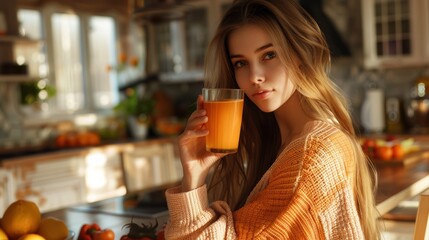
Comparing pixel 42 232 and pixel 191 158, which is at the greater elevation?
pixel 191 158

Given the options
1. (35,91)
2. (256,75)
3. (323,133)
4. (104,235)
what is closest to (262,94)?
(256,75)

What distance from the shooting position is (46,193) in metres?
4.23

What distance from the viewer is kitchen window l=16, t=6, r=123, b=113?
5105 millimetres

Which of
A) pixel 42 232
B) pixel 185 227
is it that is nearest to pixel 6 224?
pixel 42 232

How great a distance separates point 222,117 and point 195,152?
0.12 m

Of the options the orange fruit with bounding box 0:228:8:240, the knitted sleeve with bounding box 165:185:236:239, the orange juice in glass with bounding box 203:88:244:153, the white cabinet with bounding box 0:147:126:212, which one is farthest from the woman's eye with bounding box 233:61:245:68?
the white cabinet with bounding box 0:147:126:212

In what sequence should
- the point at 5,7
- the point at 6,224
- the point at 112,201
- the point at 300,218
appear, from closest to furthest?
the point at 300,218 → the point at 6,224 → the point at 112,201 → the point at 5,7

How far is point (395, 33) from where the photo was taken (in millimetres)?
4539

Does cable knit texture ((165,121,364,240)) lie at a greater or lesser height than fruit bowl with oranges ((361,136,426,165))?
greater

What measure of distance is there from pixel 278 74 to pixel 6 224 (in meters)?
0.75

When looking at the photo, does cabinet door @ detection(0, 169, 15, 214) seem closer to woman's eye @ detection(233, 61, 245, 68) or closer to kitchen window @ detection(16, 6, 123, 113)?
kitchen window @ detection(16, 6, 123, 113)

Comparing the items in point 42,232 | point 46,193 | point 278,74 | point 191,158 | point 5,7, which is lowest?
point 46,193

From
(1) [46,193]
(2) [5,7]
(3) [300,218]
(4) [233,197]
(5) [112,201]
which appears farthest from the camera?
(2) [5,7]

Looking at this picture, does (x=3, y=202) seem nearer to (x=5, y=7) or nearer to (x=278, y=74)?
(x=5, y=7)
